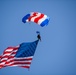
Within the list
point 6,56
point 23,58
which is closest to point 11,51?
point 6,56

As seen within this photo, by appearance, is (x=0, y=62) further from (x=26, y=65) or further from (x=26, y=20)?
(x=26, y=20)

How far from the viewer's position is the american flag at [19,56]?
25514 mm

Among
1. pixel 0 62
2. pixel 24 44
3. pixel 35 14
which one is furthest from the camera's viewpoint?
pixel 35 14

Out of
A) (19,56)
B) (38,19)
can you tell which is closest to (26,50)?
(19,56)

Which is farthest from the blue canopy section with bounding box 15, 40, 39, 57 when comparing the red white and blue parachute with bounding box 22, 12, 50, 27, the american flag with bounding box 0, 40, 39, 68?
the red white and blue parachute with bounding box 22, 12, 50, 27

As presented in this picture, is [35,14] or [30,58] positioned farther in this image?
[35,14]

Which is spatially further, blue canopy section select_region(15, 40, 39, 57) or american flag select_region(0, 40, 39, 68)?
blue canopy section select_region(15, 40, 39, 57)

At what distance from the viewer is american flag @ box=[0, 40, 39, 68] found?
25514mm

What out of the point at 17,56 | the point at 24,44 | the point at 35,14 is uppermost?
the point at 35,14

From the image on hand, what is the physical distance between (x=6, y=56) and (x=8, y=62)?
4.69 feet

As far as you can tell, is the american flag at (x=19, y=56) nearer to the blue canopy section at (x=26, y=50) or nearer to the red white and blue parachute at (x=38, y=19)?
the blue canopy section at (x=26, y=50)

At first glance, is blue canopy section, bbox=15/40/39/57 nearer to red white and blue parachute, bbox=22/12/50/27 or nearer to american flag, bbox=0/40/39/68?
american flag, bbox=0/40/39/68

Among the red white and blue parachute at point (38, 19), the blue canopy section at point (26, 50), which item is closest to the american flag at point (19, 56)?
the blue canopy section at point (26, 50)

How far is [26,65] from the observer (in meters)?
24.8
